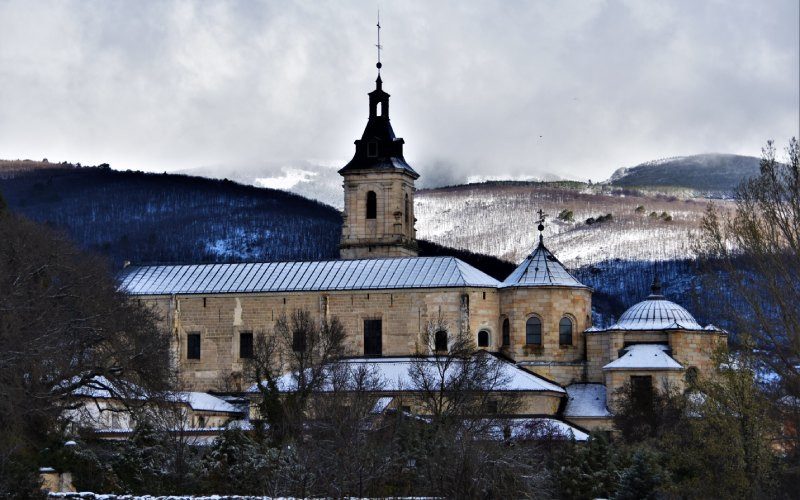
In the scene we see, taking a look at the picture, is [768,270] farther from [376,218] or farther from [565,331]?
[376,218]

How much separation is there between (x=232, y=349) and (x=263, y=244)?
6376 cm

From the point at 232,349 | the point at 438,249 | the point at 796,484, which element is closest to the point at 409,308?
the point at 232,349

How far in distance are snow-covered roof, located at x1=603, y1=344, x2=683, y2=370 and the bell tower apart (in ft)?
47.6

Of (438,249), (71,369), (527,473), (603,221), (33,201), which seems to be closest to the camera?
(527,473)

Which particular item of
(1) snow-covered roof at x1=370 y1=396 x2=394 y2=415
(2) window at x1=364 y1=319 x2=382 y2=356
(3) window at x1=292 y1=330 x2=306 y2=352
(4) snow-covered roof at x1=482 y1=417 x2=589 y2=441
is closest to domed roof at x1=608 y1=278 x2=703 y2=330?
(4) snow-covered roof at x1=482 y1=417 x2=589 y2=441

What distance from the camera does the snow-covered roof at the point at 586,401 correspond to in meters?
61.6

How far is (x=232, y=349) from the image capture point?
221 feet

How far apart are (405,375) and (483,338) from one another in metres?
4.45

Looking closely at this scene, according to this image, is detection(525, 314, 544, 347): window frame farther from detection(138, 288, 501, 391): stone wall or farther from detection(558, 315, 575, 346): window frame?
detection(138, 288, 501, 391): stone wall

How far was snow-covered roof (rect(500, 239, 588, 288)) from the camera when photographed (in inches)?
2579

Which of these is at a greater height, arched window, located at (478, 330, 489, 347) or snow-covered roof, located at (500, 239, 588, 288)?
snow-covered roof, located at (500, 239, 588, 288)

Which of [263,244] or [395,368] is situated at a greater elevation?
[263,244]

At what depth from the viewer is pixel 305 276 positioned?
223ft

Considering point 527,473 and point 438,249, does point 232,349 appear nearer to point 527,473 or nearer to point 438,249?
point 527,473
